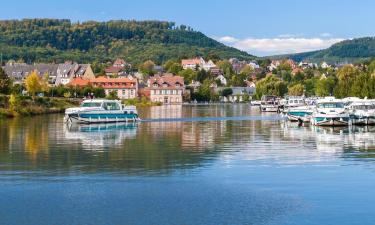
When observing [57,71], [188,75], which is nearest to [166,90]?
[57,71]

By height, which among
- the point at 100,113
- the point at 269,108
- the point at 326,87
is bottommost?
the point at 269,108

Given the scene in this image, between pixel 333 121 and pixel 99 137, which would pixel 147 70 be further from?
pixel 99 137

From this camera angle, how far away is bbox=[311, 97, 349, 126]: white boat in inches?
1945

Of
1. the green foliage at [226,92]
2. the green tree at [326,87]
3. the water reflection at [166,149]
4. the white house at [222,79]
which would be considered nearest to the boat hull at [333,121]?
the water reflection at [166,149]

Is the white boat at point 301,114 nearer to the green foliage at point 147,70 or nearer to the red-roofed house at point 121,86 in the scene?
the red-roofed house at point 121,86

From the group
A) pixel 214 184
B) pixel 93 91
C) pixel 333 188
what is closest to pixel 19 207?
pixel 214 184

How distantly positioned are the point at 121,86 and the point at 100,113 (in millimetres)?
82551

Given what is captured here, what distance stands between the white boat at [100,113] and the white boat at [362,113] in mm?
17964

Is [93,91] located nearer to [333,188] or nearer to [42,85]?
[42,85]

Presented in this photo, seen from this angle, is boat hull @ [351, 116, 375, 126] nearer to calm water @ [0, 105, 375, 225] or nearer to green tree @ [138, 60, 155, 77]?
calm water @ [0, 105, 375, 225]

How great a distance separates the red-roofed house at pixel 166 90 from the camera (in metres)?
142

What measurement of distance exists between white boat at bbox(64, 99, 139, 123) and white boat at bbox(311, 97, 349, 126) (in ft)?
52.5

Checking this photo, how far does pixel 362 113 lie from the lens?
169ft

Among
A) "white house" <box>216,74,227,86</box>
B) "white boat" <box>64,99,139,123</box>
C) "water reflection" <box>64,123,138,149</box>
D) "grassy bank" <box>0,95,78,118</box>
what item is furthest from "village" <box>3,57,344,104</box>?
"water reflection" <box>64,123,138,149</box>
